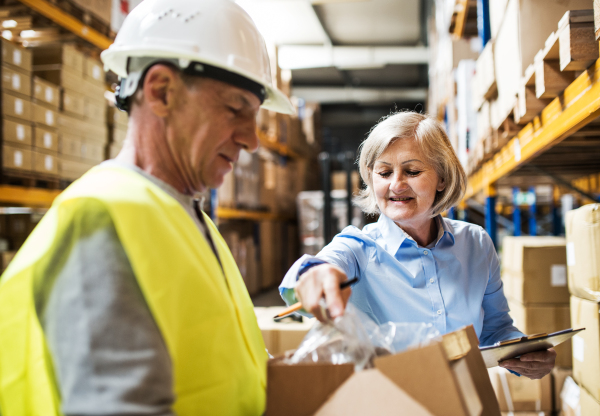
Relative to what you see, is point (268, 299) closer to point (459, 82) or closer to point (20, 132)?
point (459, 82)

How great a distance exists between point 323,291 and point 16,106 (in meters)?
3.29

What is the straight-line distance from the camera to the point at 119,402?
27.0 inches

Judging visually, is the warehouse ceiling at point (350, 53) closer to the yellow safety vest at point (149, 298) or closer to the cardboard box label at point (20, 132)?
the cardboard box label at point (20, 132)

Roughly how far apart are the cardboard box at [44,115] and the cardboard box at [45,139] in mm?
53

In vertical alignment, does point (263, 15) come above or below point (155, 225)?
above

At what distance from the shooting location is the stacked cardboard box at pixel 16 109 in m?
3.22

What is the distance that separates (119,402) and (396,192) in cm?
126

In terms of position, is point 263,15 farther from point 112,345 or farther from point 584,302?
point 112,345

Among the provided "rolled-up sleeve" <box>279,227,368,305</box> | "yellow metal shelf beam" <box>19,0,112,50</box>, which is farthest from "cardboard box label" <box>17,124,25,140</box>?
"rolled-up sleeve" <box>279,227,368,305</box>

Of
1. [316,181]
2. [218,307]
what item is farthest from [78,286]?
[316,181]

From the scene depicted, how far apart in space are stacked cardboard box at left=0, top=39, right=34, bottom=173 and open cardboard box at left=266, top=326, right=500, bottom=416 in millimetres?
3283

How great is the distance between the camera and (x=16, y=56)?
327cm

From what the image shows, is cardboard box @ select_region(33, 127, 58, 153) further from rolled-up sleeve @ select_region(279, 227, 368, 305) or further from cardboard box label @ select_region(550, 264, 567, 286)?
cardboard box label @ select_region(550, 264, 567, 286)

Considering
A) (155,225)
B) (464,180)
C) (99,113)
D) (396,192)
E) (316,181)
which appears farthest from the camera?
(316,181)
